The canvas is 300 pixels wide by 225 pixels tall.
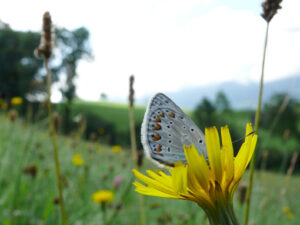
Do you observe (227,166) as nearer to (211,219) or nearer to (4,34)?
(211,219)

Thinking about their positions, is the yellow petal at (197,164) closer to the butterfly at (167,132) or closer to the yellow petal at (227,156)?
the yellow petal at (227,156)

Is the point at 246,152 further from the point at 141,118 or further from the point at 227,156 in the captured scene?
the point at 141,118

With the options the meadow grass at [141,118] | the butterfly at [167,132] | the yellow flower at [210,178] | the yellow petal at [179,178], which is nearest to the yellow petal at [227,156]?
the yellow flower at [210,178]

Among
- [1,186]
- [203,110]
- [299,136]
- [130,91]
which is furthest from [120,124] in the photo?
[130,91]

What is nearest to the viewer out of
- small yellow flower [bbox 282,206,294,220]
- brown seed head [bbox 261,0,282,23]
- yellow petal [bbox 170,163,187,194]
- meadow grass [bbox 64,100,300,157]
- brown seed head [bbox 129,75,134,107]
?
yellow petal [bbox 170,163,187,194]

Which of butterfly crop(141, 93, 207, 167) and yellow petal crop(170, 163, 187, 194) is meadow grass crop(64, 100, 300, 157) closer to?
butterfly crop(141, 93, 207, 167)

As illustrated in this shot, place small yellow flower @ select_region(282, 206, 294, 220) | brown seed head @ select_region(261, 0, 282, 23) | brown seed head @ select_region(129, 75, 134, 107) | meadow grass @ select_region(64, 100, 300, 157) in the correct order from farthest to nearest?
meadow grass @ select_region(64, 100, 300, 157)
small yellow flower @ select_region(282, 206, 294, 220)
brown seed head @ select_region(129, 75, 134, 107)
brown seed head @ select_region(261, 0, 282, 23)

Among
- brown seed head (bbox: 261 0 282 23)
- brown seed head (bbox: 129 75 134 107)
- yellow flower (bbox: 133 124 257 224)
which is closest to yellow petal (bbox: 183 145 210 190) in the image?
yellow flower (bbox: 133 124 257 224)
